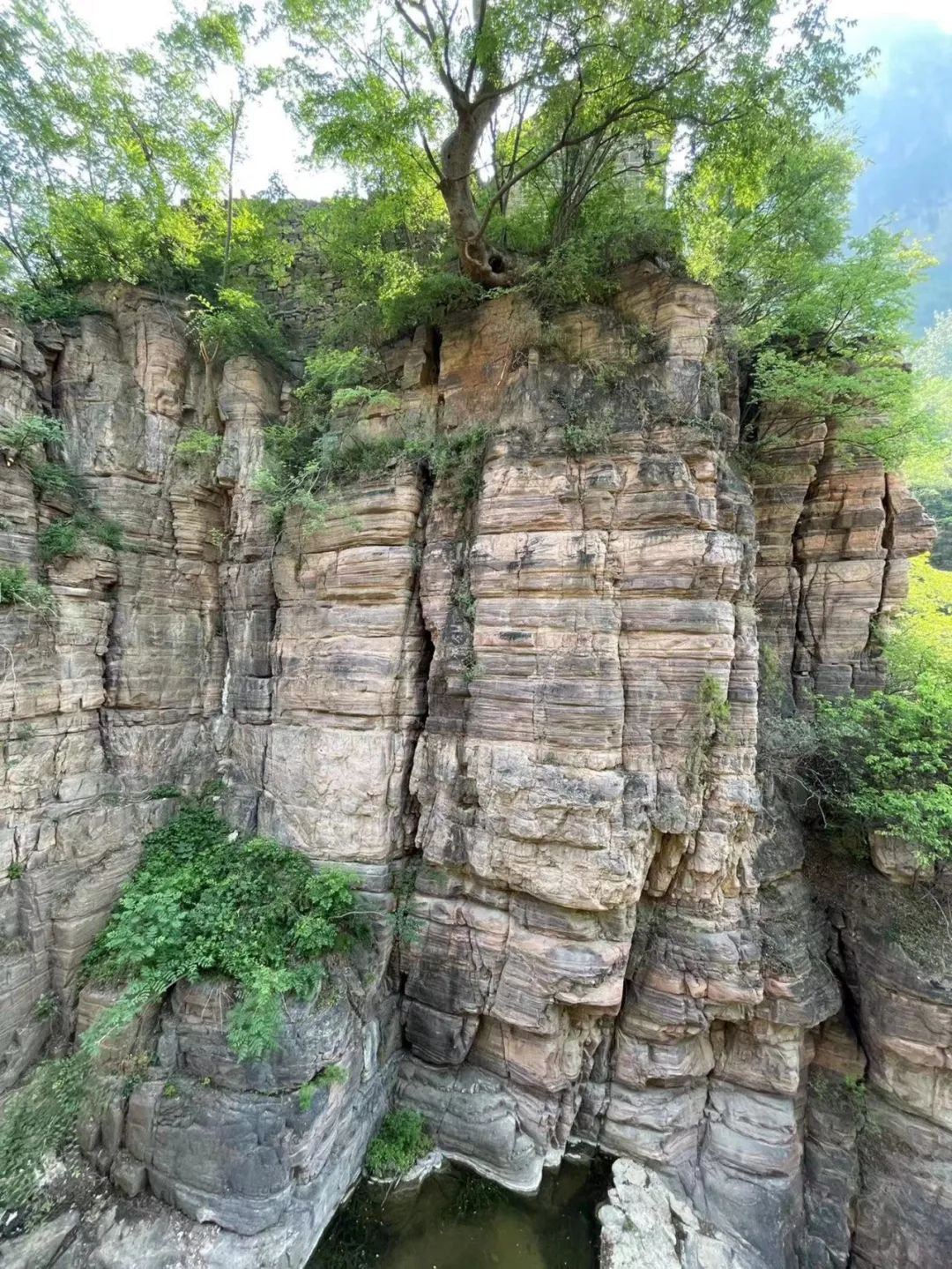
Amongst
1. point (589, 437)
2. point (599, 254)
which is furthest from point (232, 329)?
point (589, 437)

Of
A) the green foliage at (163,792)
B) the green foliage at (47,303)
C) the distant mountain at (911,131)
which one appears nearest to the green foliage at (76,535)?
the green foliage at (47,303)

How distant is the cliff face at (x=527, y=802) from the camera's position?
7.09 m

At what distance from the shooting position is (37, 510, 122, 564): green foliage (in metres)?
8.18

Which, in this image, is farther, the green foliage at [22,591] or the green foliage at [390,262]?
the green foliage at [390,262]

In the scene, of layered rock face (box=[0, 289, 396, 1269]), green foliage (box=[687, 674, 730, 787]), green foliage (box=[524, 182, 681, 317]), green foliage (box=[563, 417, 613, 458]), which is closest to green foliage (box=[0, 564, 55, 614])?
layered rock face (box=[0, 289, 396, 1269])

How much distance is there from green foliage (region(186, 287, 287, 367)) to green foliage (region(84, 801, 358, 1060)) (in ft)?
30.6

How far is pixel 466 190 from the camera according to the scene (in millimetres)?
7445

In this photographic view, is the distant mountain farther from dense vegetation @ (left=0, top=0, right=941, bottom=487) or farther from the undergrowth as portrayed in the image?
the undergrowth

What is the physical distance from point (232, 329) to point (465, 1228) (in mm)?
15058

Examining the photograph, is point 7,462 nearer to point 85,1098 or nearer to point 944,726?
point 85,1098

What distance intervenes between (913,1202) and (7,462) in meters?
17.4

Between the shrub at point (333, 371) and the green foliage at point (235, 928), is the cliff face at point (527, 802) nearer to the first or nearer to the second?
the green foliage at point (235, 928)

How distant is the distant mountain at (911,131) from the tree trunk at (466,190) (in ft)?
181

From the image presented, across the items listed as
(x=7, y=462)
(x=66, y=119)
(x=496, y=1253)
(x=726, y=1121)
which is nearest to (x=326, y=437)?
(x=7, y=462)
